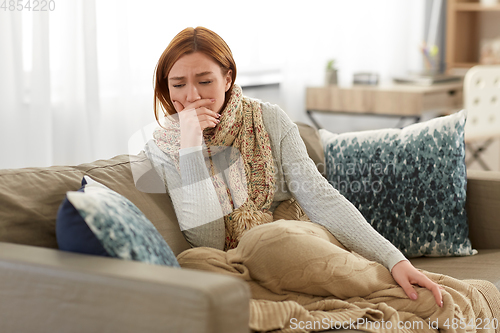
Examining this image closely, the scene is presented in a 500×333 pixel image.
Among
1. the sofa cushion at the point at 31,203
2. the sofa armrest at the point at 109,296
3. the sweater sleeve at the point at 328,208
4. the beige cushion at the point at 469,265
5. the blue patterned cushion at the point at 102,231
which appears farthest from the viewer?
the beige cushion at the point at 469,265

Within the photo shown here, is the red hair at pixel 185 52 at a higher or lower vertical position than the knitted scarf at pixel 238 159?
higher

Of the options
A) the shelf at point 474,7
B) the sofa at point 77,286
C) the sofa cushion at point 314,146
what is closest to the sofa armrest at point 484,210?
the sofa cushion at point 314,146

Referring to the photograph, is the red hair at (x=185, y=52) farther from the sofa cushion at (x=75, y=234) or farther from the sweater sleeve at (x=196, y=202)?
the sofa cushion at (x=75, y=234)

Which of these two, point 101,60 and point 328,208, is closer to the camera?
point 328,208

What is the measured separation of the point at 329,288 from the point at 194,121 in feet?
1.76

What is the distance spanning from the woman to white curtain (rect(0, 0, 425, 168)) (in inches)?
24.6

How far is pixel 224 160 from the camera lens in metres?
1.56

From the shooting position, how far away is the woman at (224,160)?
143 cm

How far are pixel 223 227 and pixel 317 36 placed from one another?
206 centimetres

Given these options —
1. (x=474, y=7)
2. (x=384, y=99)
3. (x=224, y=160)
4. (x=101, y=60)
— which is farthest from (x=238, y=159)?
(x=474, y=7)

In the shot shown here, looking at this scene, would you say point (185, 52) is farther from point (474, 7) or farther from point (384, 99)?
point (474, 7)

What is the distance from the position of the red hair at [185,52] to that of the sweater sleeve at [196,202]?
0.56 ft

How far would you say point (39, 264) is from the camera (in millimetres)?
927

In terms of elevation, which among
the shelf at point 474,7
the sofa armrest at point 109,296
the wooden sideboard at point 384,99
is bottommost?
the sofa armrest at point 109,296
